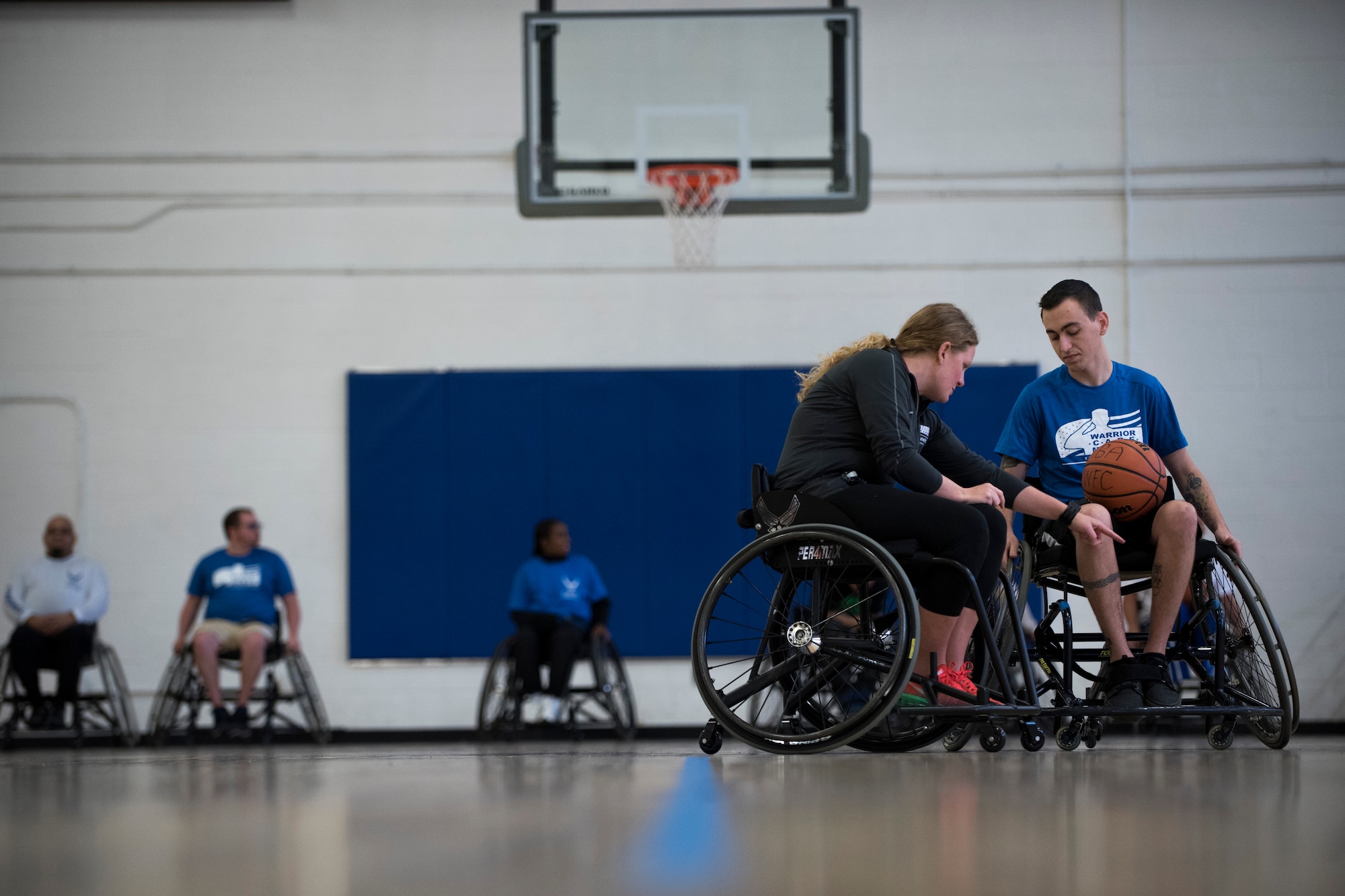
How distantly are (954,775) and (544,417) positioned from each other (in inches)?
182

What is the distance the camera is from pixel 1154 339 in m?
6.90

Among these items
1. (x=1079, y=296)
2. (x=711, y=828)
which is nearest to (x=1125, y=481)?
(x=1079, y=296)

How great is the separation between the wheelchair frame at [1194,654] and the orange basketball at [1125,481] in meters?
0.16

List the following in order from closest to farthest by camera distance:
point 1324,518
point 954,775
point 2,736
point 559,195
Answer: point 954,775, point 559,195, point 2,736, point 1324,518

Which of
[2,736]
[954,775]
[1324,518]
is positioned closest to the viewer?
[954,775]

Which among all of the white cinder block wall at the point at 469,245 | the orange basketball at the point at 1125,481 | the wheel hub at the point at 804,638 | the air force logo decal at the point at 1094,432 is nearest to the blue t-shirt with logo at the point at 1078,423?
the air force logo decal at the point at 1094,432

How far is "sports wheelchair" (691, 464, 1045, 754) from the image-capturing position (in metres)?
2.39

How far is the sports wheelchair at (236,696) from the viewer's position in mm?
5969

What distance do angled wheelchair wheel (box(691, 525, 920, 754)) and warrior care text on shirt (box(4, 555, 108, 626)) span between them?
483 centimetres

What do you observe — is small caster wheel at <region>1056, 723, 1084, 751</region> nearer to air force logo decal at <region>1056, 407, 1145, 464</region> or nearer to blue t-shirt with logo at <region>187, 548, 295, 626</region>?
air force logo decal at <region>1056, 407, 1145, 464</region>

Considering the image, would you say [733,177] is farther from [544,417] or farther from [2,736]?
[2,736]

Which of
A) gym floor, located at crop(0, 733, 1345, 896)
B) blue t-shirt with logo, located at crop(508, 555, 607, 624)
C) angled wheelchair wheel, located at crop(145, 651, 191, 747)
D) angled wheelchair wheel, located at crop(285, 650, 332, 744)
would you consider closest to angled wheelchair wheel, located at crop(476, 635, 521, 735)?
blue t-shirt with logo, located at crop(508, 555, 607, 624)

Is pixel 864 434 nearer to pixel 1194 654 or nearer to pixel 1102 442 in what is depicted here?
pixel 1102 442

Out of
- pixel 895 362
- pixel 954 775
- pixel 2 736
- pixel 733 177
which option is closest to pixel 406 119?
pixel 733 177
